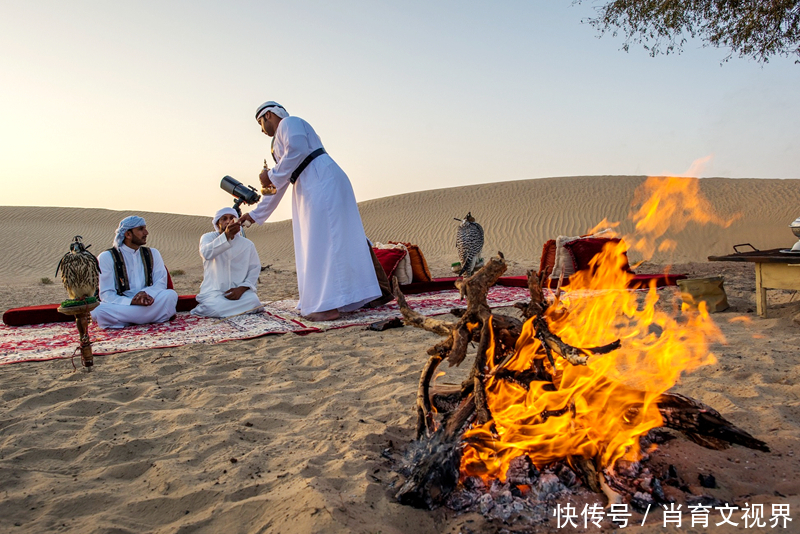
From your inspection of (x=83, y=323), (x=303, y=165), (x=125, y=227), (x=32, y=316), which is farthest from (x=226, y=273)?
(x=83, y=323)

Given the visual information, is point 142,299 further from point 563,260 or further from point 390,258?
point 563,260

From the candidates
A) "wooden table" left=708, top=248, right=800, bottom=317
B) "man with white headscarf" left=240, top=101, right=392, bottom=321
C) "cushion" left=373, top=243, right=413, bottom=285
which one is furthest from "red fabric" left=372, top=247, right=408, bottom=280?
"wooden table" left=708, top=248, right=800, bottom=317

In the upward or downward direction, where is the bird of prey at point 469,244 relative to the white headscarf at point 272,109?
downward

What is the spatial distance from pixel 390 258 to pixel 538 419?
19.4 feet

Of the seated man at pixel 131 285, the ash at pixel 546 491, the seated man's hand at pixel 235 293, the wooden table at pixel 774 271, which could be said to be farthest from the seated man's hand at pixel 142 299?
the wooden table at pixel 774 271

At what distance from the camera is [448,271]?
43.0 ft

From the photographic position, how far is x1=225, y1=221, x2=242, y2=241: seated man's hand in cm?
600

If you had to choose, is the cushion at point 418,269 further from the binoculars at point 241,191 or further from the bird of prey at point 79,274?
the bird of prey at point 79,274

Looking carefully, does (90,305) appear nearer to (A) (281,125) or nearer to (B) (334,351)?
(B) (334,351)

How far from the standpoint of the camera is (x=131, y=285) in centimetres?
606

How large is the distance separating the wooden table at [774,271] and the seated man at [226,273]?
17.1 feet

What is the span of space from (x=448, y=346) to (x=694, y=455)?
3.76 ft

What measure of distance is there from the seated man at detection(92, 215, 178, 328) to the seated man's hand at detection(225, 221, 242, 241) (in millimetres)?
855

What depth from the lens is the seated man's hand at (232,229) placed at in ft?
19.7
